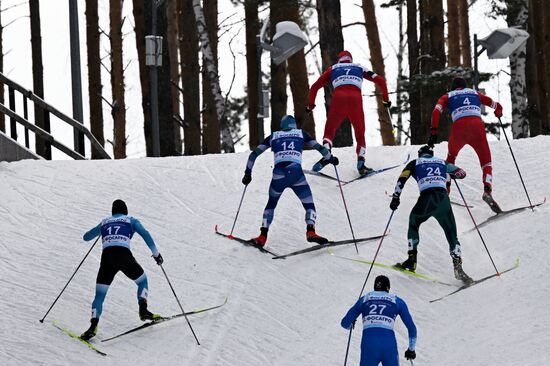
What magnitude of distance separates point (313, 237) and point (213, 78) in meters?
15.2

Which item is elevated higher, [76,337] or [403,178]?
[403,178]

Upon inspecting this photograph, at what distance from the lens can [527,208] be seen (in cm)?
1627

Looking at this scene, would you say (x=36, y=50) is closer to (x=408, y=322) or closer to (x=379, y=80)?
(x=379, y=80)

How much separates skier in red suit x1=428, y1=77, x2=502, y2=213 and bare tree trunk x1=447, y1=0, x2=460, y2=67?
15.2 metres

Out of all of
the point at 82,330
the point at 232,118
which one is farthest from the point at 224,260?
the point at 232,118

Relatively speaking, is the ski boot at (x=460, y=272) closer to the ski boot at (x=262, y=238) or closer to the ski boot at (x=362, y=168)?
the ski boot at (x=262, y=238)

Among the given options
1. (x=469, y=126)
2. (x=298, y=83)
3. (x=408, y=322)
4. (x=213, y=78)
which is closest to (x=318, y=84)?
(x=469, y=126)

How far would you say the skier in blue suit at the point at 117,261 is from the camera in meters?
12.4

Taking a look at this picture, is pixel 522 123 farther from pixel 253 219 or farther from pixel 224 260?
pixel 224 260

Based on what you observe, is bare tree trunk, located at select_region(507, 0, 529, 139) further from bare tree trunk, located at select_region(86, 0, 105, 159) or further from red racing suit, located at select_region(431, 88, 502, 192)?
bare tree trunk, located at select_region(86, 0, 105, 159)

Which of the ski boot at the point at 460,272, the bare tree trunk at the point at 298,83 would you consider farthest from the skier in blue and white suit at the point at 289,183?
the bare tree trunk at the point at 298,83

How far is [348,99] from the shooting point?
57.8ft

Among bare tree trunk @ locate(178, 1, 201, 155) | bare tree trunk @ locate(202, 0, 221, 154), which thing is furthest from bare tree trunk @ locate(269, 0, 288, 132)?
bare tree trunk @ locate(178, 1, 201, 155)

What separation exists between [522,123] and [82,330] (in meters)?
16.5
